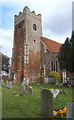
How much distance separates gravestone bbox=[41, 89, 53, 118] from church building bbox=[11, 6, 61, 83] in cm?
2453

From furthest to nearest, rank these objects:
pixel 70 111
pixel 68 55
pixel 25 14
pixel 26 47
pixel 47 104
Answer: pixel 25 14, pixel 26 47, pixel 68 55, pixel 47 104, pixel 70 111

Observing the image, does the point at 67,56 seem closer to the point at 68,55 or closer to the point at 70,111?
the point at 68,55

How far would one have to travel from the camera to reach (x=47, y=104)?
216 inches

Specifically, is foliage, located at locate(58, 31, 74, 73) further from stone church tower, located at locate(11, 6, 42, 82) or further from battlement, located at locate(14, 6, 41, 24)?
battlement, located at locate(14, 6, 41, 24)

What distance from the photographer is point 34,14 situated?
3491 cm

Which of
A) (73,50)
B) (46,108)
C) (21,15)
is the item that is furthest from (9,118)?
(21,15)

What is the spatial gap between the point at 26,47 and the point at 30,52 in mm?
1437

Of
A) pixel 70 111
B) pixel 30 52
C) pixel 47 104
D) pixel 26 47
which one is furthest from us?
pixel 30 52

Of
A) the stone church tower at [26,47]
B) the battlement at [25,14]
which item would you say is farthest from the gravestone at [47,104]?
the battlement at [25,14]

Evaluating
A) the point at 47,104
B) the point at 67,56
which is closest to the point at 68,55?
the point at 67,56

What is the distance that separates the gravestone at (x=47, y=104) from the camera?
5.30 metres

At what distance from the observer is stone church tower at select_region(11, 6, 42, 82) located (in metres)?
30.8

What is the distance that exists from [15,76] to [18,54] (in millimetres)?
5151

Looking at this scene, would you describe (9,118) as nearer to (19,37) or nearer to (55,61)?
(55,61)
